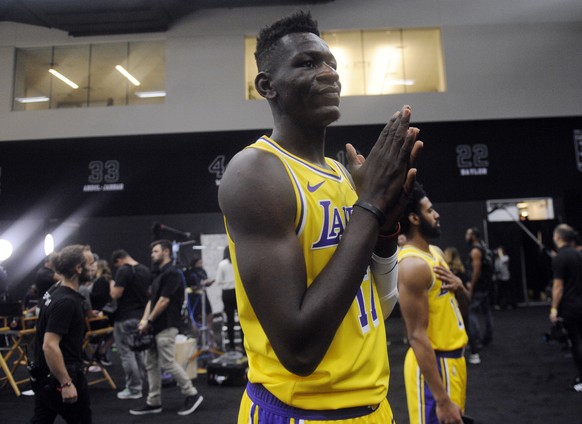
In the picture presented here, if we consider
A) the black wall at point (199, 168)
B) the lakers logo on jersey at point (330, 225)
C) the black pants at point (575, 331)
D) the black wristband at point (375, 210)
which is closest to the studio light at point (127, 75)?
the black wall at point (199, 168)

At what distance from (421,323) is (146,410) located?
3.93 m

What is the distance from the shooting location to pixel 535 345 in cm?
811

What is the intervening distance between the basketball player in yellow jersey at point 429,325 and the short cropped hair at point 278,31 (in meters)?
1.68

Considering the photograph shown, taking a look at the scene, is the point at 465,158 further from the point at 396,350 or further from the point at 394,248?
the point at 394,248

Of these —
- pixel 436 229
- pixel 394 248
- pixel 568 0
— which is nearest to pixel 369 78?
pixel 568 0

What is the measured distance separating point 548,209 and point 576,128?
7.68m

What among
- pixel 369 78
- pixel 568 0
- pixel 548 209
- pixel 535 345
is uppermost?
pixel 568 0

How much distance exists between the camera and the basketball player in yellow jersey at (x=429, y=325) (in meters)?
2.42

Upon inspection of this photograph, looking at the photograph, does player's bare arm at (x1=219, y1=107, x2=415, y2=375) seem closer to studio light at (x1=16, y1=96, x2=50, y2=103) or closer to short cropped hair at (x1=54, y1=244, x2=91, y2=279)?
short cropped hair at (x1=54, y1=244, x2=91, y2=279)

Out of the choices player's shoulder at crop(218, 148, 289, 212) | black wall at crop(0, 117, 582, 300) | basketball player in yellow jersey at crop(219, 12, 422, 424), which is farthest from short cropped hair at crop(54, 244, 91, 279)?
black wall at crop(0, 117, 582, 300)

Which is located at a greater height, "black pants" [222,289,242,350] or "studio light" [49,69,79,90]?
"studio light" [49,69,79,90]

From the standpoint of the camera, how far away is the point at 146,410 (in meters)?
5.13

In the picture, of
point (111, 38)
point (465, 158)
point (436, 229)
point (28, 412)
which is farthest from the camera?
point (111, 38)

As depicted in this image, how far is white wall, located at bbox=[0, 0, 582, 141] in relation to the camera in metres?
8.88
